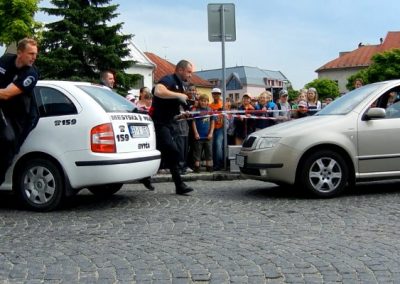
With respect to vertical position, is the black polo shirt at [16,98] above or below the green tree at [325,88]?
below

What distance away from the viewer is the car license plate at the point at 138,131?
24.4ft

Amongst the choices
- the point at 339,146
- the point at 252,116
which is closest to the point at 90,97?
the point at 339,146

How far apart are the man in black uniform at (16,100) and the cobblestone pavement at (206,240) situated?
85 cm

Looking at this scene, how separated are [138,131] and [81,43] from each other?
3351 cm

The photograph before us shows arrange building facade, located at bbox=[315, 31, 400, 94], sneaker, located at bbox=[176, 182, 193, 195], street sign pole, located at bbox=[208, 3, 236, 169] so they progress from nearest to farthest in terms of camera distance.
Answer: sneaker, located at bbox=[176, 182, 193, 195] < street sign pole, located at bbox=[208, 3, 236, 169] < building facade, located at bbox=[315, 31, 400, 94]

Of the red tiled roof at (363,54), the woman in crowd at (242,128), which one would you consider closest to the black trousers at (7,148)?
the woman in crowd at (242,128)

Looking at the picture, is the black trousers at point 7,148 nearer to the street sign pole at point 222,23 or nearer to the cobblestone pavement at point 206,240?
the cobblestone pavement at point 206,240

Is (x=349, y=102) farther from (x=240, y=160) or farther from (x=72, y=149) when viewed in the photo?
(x=72, y=149)

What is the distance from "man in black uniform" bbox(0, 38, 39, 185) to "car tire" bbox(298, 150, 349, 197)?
361 cm

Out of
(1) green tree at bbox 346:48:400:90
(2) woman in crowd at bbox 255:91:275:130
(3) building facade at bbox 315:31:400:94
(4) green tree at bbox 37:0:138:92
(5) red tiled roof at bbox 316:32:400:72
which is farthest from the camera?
(3) building facade at bbox 315:31:400:94

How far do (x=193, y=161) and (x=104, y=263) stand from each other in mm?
6883

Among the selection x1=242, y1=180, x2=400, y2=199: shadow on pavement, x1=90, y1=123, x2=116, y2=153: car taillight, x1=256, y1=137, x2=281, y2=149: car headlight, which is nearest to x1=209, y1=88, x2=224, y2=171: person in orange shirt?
x1=242, y1=180, x2=400, y2=199: shadow on pavement

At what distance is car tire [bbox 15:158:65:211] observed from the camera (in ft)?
23.4

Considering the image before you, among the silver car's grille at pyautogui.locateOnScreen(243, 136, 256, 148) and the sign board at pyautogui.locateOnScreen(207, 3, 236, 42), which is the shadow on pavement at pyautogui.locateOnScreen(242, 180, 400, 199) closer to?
the silver car's grille at pyautogui.locateOnScreen(243, 136, 256, 148)
